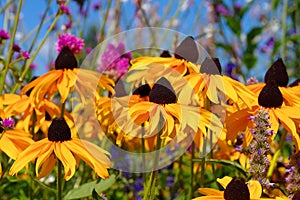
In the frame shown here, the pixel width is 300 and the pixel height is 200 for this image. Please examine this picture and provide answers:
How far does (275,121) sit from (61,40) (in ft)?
2.30

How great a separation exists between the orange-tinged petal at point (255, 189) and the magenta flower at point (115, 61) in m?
0.77

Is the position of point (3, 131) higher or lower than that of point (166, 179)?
higher

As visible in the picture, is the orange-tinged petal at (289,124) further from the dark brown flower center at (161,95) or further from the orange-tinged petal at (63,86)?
the orange-tinged petal at (63,86)

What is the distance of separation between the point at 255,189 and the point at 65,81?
549mm

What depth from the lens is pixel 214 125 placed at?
1023mm

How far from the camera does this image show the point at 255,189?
0.86m

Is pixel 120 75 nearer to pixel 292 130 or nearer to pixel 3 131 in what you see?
pixel 3 131

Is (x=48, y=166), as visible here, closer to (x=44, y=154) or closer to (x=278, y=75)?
(x=44, y=154)

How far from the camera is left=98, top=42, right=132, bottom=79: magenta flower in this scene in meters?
1.61

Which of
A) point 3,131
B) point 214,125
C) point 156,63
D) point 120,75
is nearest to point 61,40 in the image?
point 120,75

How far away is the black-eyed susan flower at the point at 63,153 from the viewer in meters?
0.93

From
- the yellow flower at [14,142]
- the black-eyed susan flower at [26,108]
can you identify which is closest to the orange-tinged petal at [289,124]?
the yellow flower at [14,142]

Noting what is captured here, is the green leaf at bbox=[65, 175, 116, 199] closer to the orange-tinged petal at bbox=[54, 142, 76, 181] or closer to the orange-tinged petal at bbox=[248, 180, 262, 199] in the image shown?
the orange-tinged petal at bbox=[54, 142, 76, 181]

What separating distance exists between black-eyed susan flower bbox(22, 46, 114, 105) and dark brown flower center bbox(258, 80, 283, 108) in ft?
1.20
